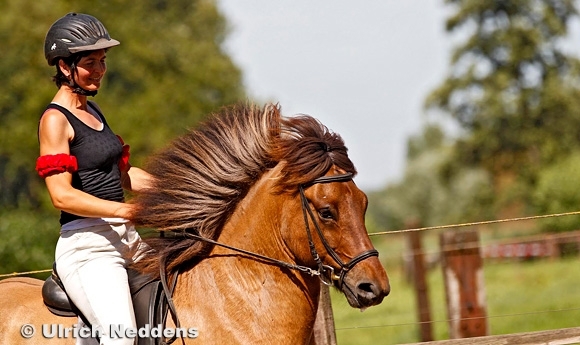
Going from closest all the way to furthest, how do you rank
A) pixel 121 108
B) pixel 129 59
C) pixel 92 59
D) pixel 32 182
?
pixel 92 59, pixel 32 182, pixel 121 108, pixel 129 59

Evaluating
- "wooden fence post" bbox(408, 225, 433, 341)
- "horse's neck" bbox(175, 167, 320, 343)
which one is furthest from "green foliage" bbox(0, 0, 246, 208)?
"horse's neck" bbox(175, 167, 320, 343)

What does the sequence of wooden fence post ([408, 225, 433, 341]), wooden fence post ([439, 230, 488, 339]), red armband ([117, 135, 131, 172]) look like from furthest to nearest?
wooden fence post ([408, 225, 433, 341]) → wooden fence post ([439, 230, 488, 339]) → red armband ([117, 135, 131, 172])

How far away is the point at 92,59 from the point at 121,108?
3447 cm

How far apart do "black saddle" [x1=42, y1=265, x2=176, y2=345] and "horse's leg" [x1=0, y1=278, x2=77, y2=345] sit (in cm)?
6

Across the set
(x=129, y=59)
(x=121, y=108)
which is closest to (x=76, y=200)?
(x=121, y=108)

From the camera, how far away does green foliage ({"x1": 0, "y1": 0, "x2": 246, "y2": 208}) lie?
106 feet

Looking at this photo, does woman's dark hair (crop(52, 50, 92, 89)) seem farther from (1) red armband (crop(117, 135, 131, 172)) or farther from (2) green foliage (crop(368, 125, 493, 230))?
(2) green foliage (crop(368, 125, 493, 230))

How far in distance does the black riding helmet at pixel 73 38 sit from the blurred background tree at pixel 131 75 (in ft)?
47.3

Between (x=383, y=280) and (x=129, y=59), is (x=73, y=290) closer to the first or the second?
(x=383, y=280)

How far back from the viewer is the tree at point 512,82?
126 ft

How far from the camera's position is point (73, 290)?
4.53m

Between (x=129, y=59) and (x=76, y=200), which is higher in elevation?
(x=129, y=59)

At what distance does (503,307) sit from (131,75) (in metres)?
29.2

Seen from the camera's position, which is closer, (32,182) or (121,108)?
(32,182)
